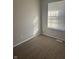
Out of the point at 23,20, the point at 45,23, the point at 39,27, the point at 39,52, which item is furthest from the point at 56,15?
the point at 39,52

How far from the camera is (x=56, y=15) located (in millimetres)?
5145

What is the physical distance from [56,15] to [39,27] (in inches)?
55.3

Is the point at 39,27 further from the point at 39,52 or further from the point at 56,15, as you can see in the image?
the point at 39,52

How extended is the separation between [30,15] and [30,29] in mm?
→ 724

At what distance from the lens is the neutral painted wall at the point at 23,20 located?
12.0ft

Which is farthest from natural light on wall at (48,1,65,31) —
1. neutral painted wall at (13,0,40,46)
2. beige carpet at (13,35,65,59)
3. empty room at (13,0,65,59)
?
beige carpet at (13,35,65,59)

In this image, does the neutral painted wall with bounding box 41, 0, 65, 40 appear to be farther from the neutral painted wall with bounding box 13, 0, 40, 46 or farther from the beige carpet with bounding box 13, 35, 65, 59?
the beige carpet with bounding box 13, 35, 65, 59

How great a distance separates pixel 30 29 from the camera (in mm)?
4859

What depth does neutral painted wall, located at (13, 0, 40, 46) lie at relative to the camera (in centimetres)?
367

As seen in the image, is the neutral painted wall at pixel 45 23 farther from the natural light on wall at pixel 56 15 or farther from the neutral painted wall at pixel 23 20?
the neutral painted wall at pixel 23 20
